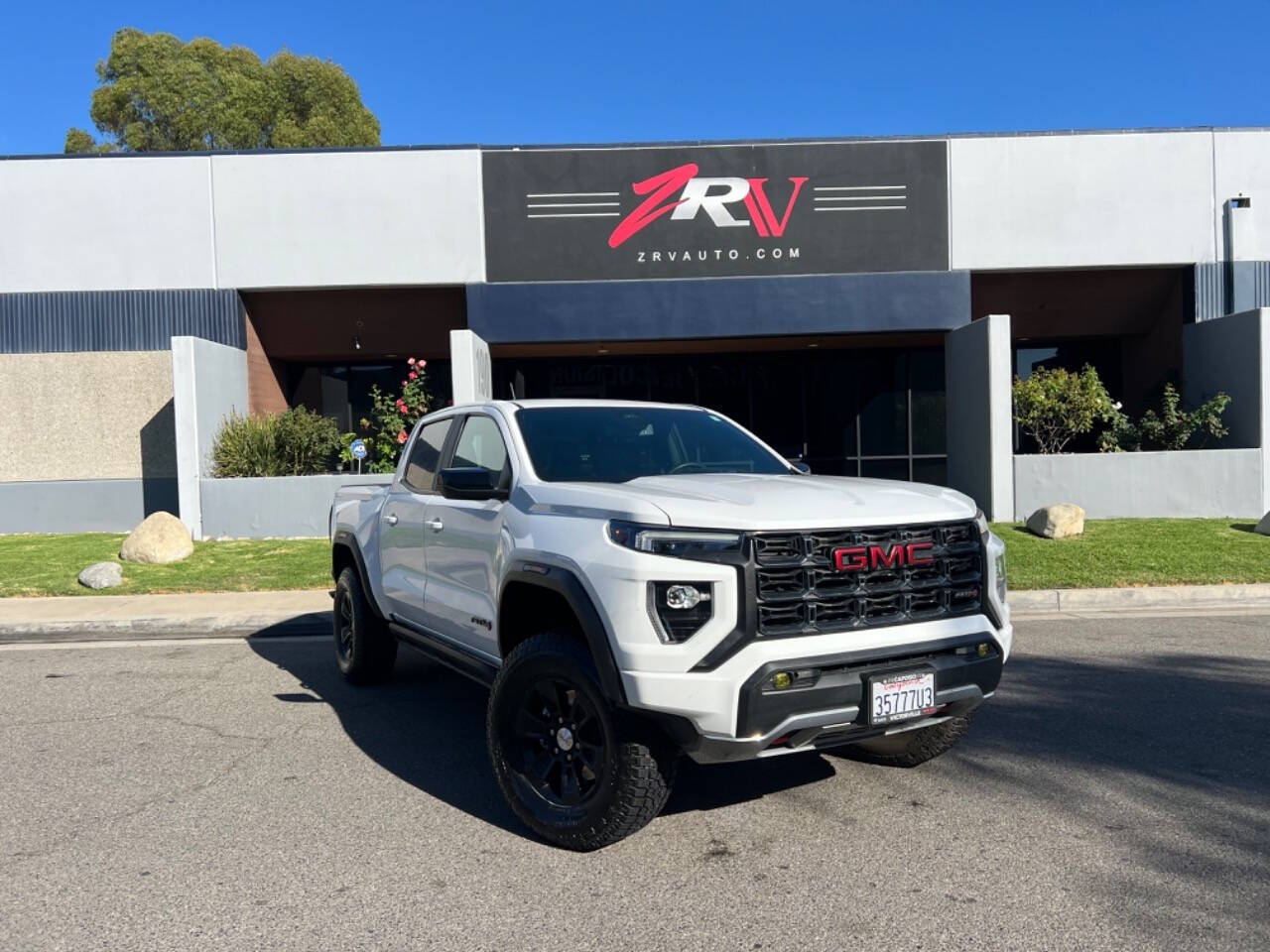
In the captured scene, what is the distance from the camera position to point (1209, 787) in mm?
4695

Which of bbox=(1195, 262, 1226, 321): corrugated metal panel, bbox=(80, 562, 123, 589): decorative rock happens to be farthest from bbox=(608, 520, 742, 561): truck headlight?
bbox=(1195, 262, 1226, 321): corrugated metal panel

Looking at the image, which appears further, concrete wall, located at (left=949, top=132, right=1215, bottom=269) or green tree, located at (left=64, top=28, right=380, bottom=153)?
green tree, located at (left=64, top=28, right=380, bottom=153)

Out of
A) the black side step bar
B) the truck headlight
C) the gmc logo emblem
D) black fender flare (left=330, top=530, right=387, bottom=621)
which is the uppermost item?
the truck headlight

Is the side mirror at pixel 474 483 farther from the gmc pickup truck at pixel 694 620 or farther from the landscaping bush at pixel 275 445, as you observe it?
the landscaping bush at pixel 275 445

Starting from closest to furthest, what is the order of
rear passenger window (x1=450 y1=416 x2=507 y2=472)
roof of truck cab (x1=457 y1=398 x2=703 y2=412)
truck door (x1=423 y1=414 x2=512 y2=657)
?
truck door (x1=423 y1=414 x2=512 y2=657) → rear passenger window (x1=450 y1=416 x2=507 y2=472) → roof of truck cab (x1=457 y1=398 x2=703 y2=412)

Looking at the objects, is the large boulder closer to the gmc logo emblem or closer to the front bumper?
the front bumper

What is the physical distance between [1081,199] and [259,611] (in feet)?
47.0

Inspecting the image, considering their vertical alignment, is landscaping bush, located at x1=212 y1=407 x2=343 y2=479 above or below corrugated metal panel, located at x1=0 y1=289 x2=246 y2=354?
below

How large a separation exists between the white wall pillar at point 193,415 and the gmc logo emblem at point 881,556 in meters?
13.3

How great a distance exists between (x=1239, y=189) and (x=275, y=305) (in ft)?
54.0

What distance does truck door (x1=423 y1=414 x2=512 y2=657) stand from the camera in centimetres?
482

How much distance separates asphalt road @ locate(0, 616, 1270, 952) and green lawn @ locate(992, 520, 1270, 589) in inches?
165

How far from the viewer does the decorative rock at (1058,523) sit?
13141 millimetres

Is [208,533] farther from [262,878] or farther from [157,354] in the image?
[262,878]
